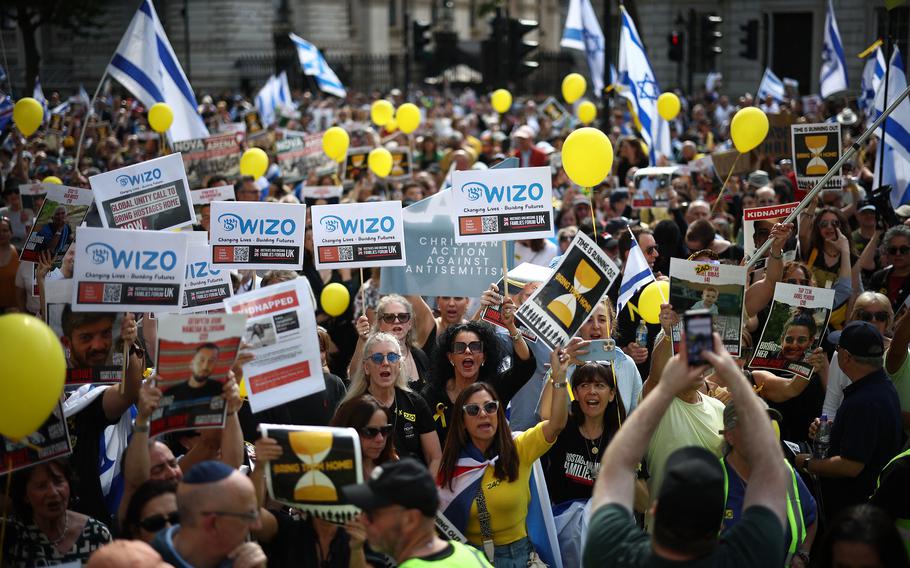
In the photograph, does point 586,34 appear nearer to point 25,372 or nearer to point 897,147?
point 897,147

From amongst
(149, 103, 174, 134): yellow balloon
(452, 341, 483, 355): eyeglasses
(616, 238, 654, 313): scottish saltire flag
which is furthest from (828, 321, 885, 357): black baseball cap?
(149, 103, 174, 134): yellow balloon

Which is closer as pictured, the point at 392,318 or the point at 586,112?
the point at 392,318

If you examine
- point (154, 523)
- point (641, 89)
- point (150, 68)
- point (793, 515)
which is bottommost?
point (793, 515)

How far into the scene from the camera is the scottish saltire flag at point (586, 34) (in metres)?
18.4

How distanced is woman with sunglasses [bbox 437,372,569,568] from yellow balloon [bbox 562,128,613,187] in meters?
2.84

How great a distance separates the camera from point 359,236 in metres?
6.73

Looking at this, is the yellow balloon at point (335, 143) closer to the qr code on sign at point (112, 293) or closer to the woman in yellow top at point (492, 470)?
the qr code on sign at point (112, 293)

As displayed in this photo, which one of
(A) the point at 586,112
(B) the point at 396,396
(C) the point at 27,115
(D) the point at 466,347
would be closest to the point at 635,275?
(D) the point at 466,347

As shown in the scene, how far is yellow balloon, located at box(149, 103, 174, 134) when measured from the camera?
1201cm

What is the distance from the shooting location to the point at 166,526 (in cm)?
387

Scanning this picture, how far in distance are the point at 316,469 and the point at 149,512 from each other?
633 mm

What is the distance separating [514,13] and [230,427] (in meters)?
63.8

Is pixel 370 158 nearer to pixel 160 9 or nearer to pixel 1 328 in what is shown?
pixel 1 328

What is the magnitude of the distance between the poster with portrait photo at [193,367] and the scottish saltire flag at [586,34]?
48.3 ft
